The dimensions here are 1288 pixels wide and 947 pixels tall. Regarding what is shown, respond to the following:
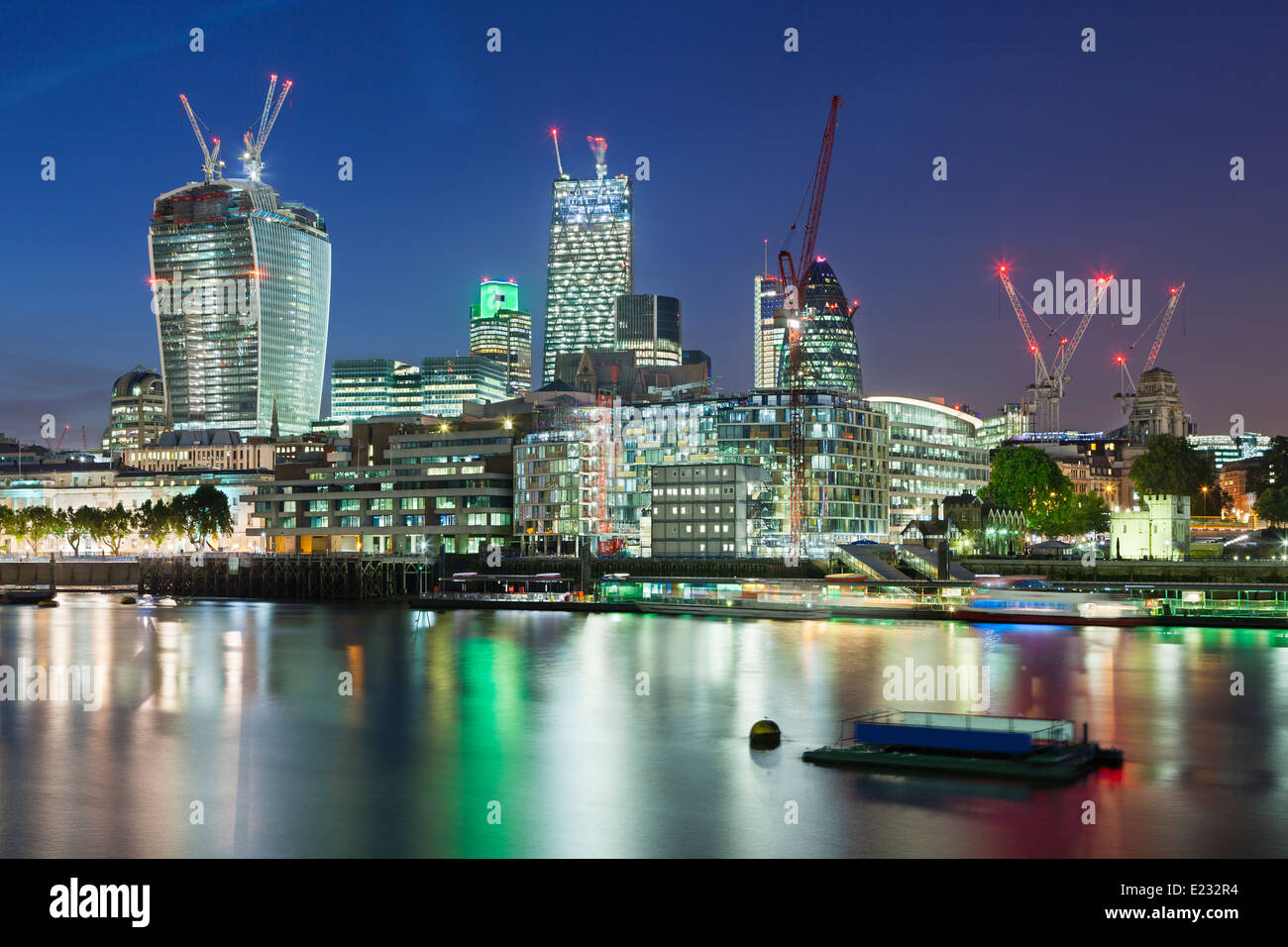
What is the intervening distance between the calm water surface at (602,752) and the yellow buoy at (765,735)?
1.79 ft

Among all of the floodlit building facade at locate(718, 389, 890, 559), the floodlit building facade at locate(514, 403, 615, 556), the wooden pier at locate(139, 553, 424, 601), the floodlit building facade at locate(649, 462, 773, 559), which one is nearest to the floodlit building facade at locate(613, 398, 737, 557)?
the floodlit building facade at locate(514, 403, 615, 556)

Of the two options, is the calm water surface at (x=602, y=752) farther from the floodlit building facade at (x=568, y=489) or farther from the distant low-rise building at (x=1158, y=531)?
the floodlit building facade at (x=568, y=489)

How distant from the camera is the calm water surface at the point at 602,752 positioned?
3325cm

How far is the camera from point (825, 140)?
16700 cm

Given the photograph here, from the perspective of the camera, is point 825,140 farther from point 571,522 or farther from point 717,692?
point 717,692

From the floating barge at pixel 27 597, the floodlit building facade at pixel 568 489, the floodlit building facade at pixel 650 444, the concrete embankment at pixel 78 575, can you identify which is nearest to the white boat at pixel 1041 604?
the floodlit building facade at pixel 650 444

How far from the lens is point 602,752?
46.0 metres

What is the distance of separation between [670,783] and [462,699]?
22.3 metres

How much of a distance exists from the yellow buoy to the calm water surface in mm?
544

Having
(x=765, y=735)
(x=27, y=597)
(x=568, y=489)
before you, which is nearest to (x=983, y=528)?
(x=568, y=489)

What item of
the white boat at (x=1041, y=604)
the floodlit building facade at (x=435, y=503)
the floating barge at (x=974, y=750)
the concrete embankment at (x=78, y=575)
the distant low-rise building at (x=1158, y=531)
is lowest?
the floating barge at (x=974, y=750)

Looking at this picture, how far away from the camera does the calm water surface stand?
33250mm

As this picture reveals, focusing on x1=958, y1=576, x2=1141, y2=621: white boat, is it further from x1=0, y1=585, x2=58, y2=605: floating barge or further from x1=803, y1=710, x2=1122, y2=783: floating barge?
x1=0, y1=585, x2=58, y2=605: floating barge

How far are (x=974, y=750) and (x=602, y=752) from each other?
548 inches
